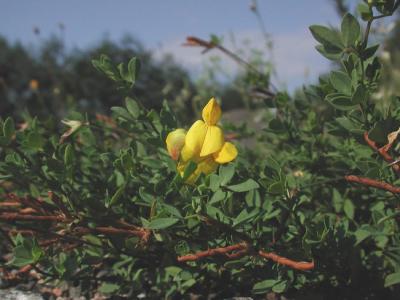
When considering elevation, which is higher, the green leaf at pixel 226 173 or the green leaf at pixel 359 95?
the green leaf at pixel 359 95

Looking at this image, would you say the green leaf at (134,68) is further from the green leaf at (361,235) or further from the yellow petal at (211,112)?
the green leaf at (361,235)

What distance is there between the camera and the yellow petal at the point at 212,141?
98 cm

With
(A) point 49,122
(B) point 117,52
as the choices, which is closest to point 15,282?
(A) point 49,122

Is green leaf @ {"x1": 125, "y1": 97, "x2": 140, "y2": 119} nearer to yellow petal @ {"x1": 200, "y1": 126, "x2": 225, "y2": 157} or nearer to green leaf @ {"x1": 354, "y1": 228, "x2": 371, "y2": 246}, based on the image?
yellow petal @ {"x1": 200, "y1": 126, "x2": 225, "y2": 157}

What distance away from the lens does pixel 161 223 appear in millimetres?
938

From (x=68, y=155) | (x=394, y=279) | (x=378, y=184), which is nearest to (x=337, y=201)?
(x=394, y=279)

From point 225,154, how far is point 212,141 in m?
0.04

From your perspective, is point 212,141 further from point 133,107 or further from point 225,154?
point 133,107

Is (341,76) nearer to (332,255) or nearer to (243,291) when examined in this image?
(332,255)

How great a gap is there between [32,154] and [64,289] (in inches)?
15.3

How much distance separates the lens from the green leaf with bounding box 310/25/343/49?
3.34 ft

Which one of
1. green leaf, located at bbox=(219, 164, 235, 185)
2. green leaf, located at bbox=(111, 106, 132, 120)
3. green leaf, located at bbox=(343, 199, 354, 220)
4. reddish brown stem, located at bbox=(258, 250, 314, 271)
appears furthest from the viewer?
green leaf, located at bbox=(343, 199, 354, 220)

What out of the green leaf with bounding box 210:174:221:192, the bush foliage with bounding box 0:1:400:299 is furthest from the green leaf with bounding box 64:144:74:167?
the green leaf with bounding box 210:174:221:192

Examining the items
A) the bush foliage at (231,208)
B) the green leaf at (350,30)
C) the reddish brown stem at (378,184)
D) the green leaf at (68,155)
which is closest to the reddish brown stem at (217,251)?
the bush foliage at (231,208)
